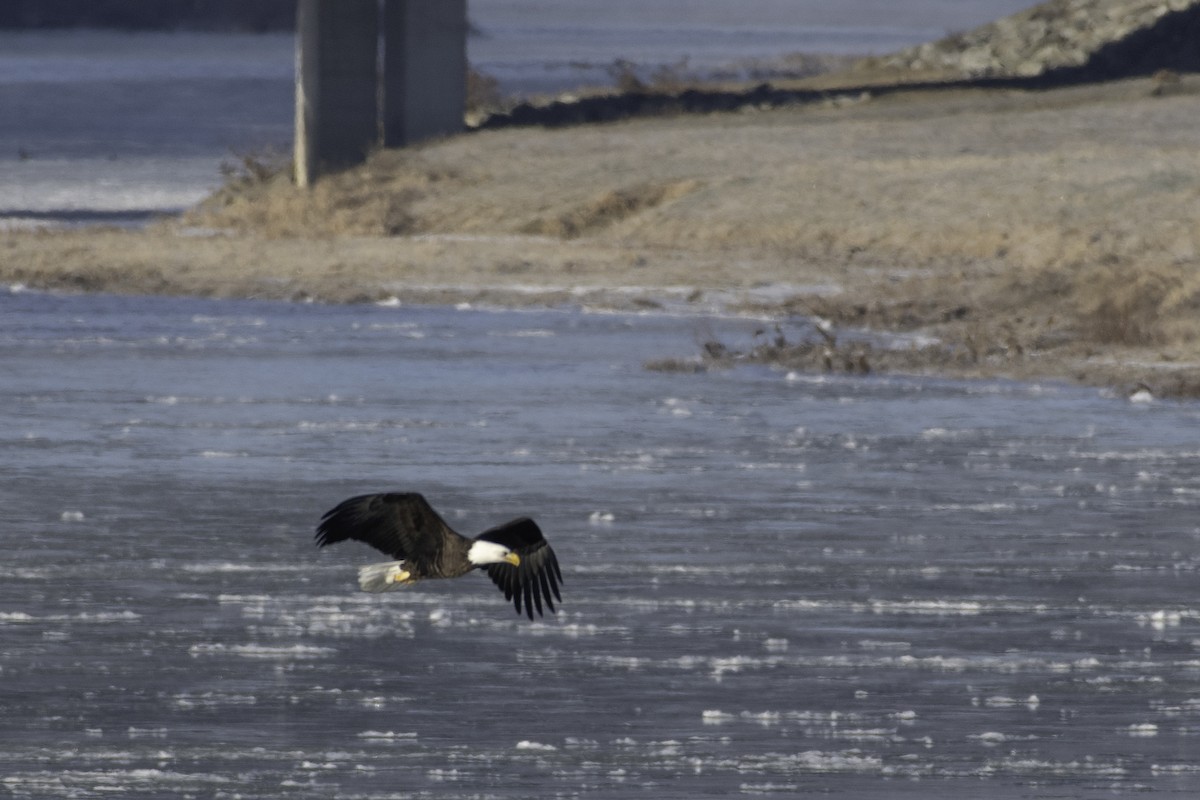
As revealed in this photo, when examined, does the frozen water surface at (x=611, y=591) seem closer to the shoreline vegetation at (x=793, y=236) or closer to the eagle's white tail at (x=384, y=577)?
the eagle's white tail at (x=384, y=577)

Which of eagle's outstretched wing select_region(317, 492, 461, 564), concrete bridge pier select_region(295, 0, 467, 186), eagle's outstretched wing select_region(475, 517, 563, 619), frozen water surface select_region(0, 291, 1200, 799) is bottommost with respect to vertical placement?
frozen water surface select_region(0, 291, 1200, 799)

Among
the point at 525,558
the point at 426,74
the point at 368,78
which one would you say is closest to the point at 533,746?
the point at 525,558

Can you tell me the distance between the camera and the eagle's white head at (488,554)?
9.28 metres

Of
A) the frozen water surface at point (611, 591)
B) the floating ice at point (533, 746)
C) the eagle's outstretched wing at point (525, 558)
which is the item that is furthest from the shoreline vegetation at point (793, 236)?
the floating ice at point (533, 746)

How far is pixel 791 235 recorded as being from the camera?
30.1m

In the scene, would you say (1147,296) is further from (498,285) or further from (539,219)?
(539,219)

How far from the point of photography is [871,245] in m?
29.2

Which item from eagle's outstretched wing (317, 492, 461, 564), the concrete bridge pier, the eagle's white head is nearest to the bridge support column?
the concrete bridge pier

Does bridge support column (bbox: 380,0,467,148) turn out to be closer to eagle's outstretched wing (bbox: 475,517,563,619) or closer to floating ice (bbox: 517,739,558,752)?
eagle's outstretched wing (bbox: 475,517,563,619)

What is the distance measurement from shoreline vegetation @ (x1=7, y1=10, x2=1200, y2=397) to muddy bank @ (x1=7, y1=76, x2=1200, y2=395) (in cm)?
5

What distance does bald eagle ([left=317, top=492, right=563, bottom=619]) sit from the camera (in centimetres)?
928

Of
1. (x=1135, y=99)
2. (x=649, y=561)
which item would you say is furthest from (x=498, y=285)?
(x=1135, y=99)

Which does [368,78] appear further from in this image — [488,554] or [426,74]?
[488,554]

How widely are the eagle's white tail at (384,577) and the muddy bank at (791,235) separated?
1037 cm
